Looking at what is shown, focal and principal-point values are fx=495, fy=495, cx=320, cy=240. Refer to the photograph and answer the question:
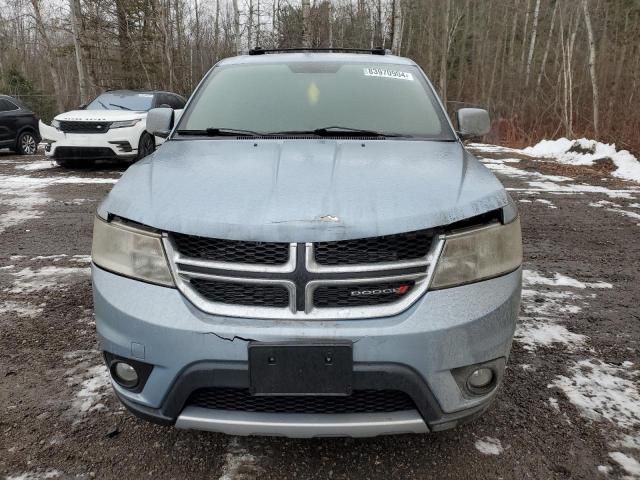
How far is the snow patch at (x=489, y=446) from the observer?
2061 mm

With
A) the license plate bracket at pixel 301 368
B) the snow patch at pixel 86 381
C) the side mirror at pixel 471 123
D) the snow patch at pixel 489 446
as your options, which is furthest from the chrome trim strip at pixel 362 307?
the side mirror at pixel 471 123

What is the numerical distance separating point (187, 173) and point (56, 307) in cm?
205

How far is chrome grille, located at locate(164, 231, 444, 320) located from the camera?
1647 millimetres

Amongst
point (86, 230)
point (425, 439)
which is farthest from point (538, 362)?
point (86, 230)

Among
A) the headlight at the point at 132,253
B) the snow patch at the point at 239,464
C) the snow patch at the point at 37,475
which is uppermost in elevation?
the headlight at the point at 132,253

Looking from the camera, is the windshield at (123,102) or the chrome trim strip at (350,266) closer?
the chrome trim strip at (350,266)

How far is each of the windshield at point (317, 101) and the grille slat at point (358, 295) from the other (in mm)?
1266

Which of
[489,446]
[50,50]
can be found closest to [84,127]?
[489,446]

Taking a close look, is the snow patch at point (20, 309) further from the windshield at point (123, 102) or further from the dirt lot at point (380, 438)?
the windshield at point (123, 102)

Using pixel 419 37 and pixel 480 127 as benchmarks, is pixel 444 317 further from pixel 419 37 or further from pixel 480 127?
pixel 419 37

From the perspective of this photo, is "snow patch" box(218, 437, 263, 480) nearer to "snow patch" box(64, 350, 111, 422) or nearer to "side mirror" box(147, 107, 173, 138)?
"snow patch" box(64, 350, 111, 422)

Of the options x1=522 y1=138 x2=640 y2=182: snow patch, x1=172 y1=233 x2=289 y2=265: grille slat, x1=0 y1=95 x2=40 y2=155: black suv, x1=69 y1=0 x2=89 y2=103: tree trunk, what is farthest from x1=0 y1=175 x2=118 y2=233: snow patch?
x1=69 y1=0 x2=89 y2=103: tree trunk

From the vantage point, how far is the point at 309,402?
168 centimetres

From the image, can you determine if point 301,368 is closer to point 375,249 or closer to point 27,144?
point 375,249
